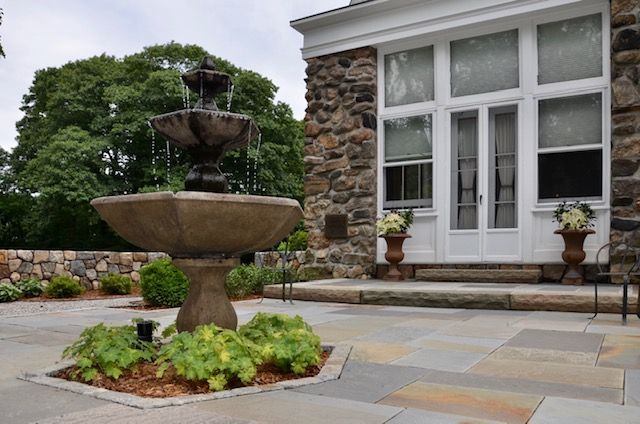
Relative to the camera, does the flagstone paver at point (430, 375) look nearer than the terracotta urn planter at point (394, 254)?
Yes

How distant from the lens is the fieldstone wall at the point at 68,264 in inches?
385

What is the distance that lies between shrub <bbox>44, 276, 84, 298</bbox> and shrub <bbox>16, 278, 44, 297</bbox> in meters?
0.18

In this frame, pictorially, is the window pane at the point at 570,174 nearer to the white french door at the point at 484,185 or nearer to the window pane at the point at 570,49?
the white french door at the point at 484,185

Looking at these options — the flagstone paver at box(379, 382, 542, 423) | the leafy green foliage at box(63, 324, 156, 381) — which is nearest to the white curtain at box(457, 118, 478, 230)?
the flagstone paver at box(379, 382, 542, 423)

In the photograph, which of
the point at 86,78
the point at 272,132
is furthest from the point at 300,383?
the point at 86,78

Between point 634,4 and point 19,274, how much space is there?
33.6ft

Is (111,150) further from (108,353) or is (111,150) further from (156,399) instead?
(156,399)

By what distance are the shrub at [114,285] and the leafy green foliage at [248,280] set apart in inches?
84.6

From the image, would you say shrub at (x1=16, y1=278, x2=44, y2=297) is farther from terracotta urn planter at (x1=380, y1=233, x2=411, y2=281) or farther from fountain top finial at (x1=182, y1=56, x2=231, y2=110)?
fountain top finial at (x1=182, y1=56, x2=231, y2=110)

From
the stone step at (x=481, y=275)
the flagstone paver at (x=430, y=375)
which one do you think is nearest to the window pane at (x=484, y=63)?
the stone step at (x=481, y=275)

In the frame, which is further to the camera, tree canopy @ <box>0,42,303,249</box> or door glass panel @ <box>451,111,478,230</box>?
tree canopy @ <box>0,42,303,249</box>

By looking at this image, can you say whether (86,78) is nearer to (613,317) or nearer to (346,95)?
(346,95)

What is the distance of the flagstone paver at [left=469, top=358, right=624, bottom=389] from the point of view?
292 centimetres

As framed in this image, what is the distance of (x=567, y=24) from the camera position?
7.52 meters
